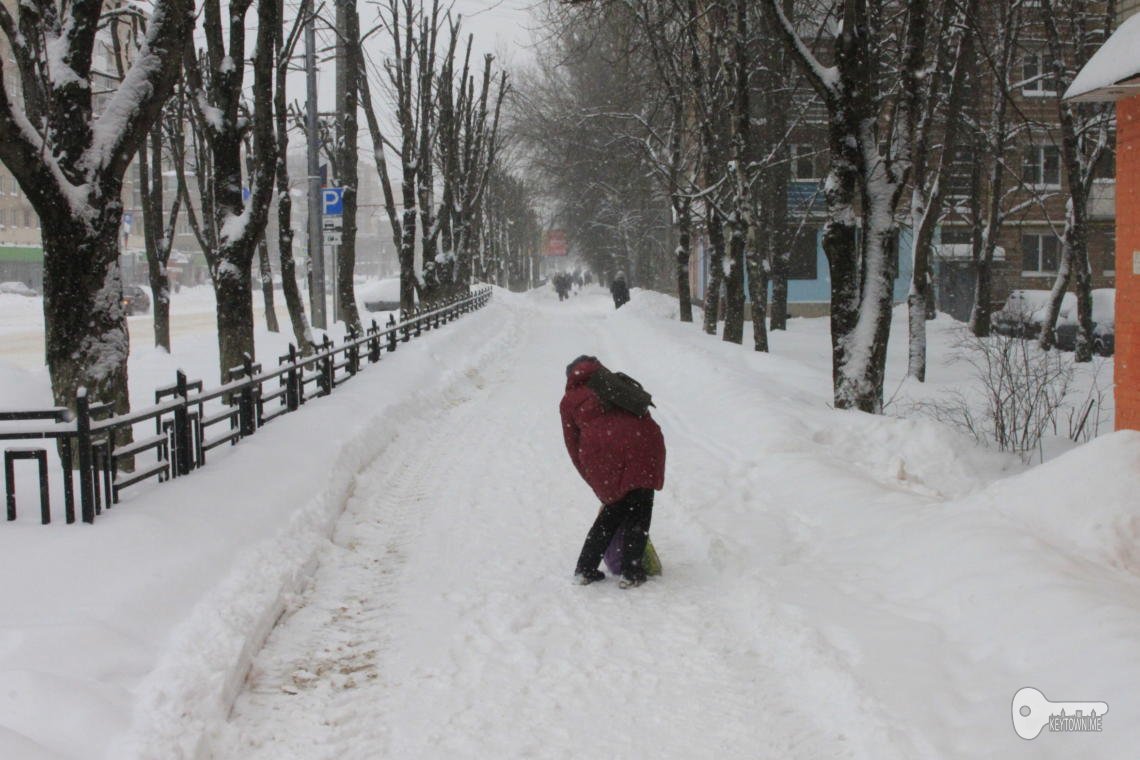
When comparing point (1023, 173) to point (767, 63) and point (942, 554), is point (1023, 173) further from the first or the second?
point (942, 554)

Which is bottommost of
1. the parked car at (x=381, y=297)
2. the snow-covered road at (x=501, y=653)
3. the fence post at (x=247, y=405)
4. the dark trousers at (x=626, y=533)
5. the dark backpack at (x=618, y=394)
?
the snow-covered road at (x=501, y=653)

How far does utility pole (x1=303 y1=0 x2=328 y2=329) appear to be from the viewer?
69.1 feet

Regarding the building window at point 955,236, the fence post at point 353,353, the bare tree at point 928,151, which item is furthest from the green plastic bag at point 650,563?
the building window at point 955,236

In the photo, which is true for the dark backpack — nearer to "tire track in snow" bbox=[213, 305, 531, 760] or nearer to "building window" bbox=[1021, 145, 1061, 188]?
"tire track in snow" bbox=[213, 305, 531, 760]

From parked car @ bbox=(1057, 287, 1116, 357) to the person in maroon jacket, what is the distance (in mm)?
21004

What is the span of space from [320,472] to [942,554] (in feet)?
17.6

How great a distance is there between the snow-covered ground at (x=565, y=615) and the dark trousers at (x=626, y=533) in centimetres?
18

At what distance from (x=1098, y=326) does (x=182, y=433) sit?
957 inches

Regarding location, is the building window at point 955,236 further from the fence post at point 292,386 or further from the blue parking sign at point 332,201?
the fence post at point 292,386

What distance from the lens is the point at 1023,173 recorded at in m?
39.7

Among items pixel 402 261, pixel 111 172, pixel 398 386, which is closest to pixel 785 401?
pixel 398 386

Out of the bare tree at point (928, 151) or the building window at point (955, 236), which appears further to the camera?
the building window at point (955, 236)

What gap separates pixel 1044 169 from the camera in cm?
4366

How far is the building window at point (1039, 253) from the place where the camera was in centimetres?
4369
